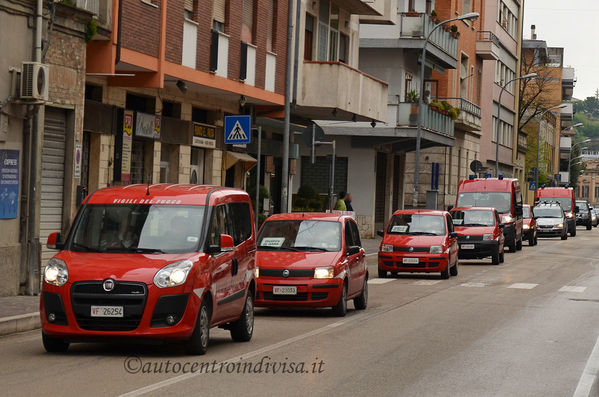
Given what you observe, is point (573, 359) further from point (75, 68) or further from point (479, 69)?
point (479, 69)

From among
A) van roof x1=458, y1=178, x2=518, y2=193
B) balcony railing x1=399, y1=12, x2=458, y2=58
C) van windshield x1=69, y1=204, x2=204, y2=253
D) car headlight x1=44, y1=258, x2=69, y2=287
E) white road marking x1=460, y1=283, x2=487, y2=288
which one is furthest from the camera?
balcony railing x1=399, y1=12, x2=458, y2=58

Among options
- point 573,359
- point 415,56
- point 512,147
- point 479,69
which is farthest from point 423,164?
point 573,359

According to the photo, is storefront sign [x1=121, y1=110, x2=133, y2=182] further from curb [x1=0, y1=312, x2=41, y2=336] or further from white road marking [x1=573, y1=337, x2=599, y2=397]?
white road marking [x1=573, y1=337, x2=599, y2=397]

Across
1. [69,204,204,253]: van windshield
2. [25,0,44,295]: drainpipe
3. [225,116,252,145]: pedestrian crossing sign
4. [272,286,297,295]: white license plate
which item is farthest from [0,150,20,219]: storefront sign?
[69,204,204,253]: van windshield

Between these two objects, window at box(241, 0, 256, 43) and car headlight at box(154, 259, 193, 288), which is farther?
window at box(241, 0, 256, 43)

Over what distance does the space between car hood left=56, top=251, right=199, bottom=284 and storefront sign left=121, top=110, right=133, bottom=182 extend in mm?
13214

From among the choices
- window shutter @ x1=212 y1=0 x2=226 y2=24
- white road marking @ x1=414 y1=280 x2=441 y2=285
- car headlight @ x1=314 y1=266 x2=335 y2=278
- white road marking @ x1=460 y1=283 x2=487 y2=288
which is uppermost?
window shutter @ x1=212 y1=0 x2=226 y2=24

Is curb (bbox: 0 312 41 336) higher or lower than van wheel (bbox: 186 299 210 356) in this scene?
lower

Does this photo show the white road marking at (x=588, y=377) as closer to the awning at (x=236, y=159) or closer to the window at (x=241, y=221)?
the window at (x=241, y=221)

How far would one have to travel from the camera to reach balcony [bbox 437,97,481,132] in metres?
61.5

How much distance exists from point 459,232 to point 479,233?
0.66 metres

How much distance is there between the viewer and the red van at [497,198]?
44.7 meters

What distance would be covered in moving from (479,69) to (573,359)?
198ft

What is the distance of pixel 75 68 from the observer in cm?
2142
